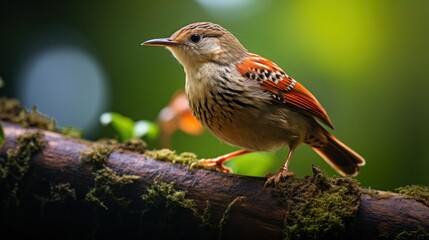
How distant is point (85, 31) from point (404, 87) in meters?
4.18

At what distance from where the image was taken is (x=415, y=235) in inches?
104

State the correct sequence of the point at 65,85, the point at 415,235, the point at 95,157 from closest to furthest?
1. the point at 415,235
2. the point at 95,157
3. the point at 65,85

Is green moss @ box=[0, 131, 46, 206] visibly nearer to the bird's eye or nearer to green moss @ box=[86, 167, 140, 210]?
green moss @ box=[86, 167, 140, 210]

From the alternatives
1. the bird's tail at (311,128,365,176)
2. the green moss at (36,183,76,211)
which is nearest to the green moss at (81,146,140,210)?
the green moss at (36,183,76,211)

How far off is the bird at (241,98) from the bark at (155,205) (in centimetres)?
33

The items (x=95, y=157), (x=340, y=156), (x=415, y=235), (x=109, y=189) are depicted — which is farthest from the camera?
(x=340, y=156)

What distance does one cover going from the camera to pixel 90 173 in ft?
11.1

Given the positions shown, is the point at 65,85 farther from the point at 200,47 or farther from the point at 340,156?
the point at 340,156

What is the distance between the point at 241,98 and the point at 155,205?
1.02 m

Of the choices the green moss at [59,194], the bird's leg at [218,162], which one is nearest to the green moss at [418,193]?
the bird's leg at [218,162]

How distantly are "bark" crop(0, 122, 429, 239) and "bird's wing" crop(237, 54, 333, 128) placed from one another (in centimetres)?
78

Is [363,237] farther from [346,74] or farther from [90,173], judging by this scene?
[346,74]

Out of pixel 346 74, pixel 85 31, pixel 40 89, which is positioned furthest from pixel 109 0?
pixel 346 74

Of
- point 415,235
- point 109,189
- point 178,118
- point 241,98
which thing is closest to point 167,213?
point 109,189
